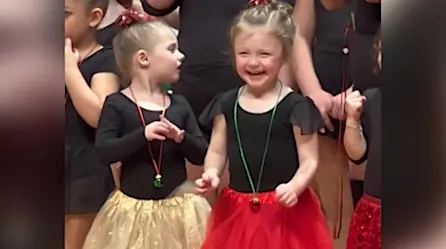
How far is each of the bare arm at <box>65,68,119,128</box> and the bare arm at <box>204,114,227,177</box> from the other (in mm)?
131

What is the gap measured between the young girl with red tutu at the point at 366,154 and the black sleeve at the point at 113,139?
253 millimetres

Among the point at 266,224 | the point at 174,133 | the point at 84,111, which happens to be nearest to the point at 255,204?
the point at 266,224

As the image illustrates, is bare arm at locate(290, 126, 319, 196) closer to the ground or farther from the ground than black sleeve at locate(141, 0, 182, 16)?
closer to the ground

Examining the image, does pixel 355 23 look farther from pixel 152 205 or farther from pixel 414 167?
pixel 152 205

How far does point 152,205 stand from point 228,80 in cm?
18

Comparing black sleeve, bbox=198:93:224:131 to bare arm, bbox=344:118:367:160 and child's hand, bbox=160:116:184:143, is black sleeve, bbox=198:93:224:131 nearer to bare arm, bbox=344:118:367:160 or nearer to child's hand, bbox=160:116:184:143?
child's hand, bbox=160:116:184:143

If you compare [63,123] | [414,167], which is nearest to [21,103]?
[63,123]

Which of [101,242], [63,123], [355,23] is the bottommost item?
[101,242]

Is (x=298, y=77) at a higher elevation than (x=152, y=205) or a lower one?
higher

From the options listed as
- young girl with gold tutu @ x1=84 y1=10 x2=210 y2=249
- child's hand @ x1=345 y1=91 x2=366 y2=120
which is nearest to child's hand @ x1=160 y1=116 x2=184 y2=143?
young girl with gold tutu @ x1=84 y1=10 x2=210 y2=249

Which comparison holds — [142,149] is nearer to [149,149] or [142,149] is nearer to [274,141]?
[149,149]

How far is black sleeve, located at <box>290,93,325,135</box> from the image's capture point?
0.73 metres

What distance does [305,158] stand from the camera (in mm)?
727

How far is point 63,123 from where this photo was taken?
2.49 feet
